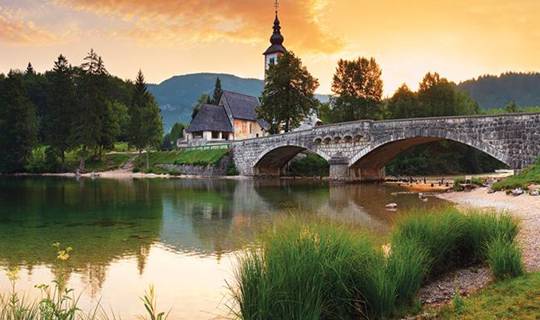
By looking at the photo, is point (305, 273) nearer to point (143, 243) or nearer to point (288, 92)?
point (143, 243)

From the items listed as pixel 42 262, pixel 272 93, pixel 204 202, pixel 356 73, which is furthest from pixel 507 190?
pixel 356 73

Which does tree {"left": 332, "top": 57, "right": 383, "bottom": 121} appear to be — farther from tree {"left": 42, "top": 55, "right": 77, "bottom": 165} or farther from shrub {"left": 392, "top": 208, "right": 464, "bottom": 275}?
shrub {"left": 392, "top": 208, "right": 464, "bottom": 275}

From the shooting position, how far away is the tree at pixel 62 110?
7300 cm

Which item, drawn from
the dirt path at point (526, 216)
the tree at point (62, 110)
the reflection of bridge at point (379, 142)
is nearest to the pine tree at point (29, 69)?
the tree at point (62, 110)

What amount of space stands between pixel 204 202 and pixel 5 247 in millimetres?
15326

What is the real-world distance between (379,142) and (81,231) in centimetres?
3188

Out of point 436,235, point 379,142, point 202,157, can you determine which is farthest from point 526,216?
point 202,157

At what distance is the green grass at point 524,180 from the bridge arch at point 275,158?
87.7 ft

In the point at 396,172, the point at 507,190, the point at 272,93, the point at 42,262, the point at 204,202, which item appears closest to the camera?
the point at 42,262

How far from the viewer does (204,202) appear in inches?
1149

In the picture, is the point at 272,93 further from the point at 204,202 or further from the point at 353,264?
the point at 353,264

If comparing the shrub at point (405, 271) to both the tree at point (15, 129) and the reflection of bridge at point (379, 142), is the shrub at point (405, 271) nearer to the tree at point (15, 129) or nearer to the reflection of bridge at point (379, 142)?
the reflection of bridge at point (379, 142)

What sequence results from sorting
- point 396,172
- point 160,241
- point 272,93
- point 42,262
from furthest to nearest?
1. point 396,172
2. point 272,93
3. point 160,241
4. point 42,262

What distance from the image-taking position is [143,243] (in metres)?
15.4
